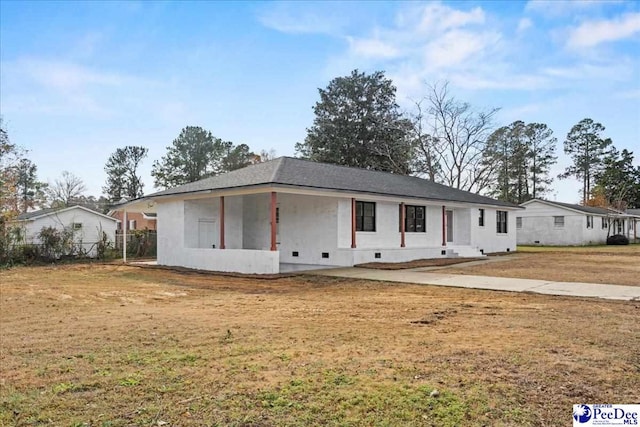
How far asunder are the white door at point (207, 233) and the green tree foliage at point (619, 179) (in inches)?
2059

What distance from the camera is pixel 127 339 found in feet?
22.0

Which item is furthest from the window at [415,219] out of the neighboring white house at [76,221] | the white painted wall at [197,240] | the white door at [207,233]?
the neighboring white house at [76,221]

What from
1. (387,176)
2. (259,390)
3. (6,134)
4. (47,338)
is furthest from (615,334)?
(6,134)

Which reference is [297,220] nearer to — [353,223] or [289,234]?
[289,234]

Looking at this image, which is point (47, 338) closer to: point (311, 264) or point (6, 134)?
point (311, 264)

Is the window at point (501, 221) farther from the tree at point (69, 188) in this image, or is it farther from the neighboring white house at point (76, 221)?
the tree at point (69, 188)

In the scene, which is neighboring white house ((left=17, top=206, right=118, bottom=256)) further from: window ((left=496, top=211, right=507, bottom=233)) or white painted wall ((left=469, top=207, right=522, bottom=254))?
window ((left=496, top=211, right=507, bottom=233))

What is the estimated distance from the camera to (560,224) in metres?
39.5

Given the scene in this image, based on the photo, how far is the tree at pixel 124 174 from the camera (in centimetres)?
5628

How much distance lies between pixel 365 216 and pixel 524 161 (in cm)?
4317

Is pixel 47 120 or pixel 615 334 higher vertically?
pixel 47 120

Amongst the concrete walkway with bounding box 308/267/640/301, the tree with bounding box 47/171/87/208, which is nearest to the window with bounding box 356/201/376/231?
the concrete walkway with bounding box 308/267/640/301

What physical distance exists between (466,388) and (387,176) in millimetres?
22998

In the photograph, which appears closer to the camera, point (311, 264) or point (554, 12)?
point (554, 12)
